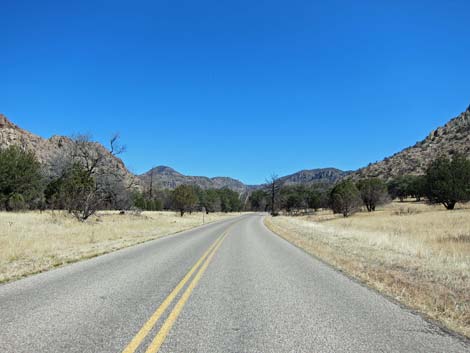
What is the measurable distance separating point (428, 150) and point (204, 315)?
149312 millimetres

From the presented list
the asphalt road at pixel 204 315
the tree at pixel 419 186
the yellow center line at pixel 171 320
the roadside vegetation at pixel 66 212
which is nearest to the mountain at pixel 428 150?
the tree at pixel 419 186

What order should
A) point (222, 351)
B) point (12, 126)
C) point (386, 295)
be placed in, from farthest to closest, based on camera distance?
point (12, 126) → point (386, 295) → point (222, 351)

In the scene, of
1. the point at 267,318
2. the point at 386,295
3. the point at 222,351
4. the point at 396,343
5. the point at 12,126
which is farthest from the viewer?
the point at 12,126

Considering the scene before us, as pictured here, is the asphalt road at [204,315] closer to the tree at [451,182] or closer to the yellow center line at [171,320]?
the yellow center line at [171,320]

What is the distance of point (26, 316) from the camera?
537 cm

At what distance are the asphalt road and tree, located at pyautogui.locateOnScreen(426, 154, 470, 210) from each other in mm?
51162

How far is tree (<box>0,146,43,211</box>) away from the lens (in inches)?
1665

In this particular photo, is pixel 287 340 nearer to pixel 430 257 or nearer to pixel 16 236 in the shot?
pixel 430 257

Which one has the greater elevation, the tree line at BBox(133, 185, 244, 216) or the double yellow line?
the tree line at BBox(133, 185, 244, 216)

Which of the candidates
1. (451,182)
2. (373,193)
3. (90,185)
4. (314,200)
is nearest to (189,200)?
(90,185)

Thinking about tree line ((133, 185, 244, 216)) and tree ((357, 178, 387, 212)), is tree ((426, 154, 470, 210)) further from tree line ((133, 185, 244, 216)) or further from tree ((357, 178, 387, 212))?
tree line ((133, 185, 244, 216))

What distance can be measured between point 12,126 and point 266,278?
471 feet

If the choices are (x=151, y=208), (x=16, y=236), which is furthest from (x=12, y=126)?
(x=16, y=236)

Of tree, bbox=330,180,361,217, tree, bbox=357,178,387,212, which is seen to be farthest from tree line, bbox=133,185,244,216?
tree, bbox=357,178,387,212
